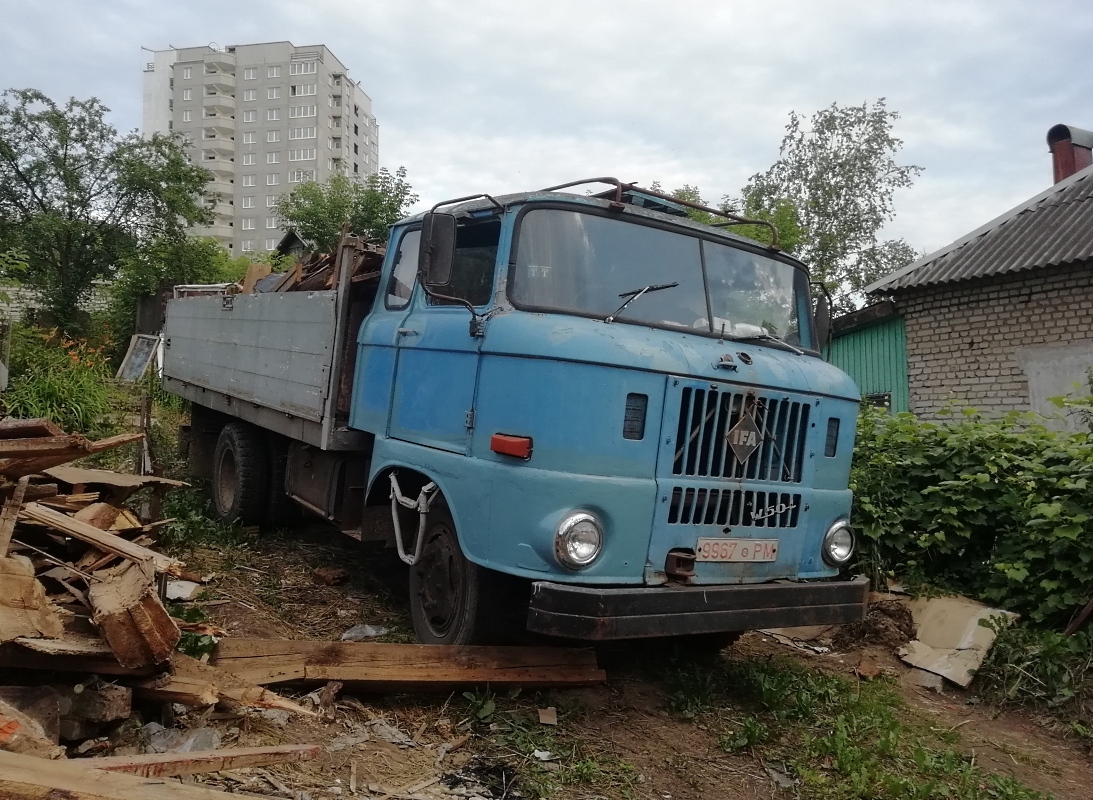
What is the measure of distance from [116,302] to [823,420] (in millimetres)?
22151

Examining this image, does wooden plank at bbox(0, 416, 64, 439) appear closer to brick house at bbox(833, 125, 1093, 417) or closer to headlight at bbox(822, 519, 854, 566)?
headlight at bbox(822, 519, 854, 566)

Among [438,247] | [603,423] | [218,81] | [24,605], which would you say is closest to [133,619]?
[24,605]

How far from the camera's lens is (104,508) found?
177 inches

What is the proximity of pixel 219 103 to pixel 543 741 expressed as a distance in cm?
6197

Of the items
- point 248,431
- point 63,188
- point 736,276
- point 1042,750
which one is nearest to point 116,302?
point 63,188

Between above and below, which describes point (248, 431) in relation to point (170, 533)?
above

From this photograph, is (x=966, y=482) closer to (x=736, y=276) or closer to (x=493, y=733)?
(x=736, y=276)

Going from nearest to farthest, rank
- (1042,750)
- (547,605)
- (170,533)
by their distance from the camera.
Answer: (547,605) < (1042,750) < (170,533)

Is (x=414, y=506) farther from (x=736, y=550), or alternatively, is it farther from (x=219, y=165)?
(x=219, y=165)

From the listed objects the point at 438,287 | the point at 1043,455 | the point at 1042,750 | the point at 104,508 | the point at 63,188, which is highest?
the point at 63,188

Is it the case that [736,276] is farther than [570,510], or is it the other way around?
[736,276]

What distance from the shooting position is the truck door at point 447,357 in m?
3.96

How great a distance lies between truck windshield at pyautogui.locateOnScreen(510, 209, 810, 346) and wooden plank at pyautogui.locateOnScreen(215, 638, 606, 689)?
1665mm

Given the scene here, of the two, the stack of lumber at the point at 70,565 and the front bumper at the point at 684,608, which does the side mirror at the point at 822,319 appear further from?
the stack of lumber at the point at 70,565
